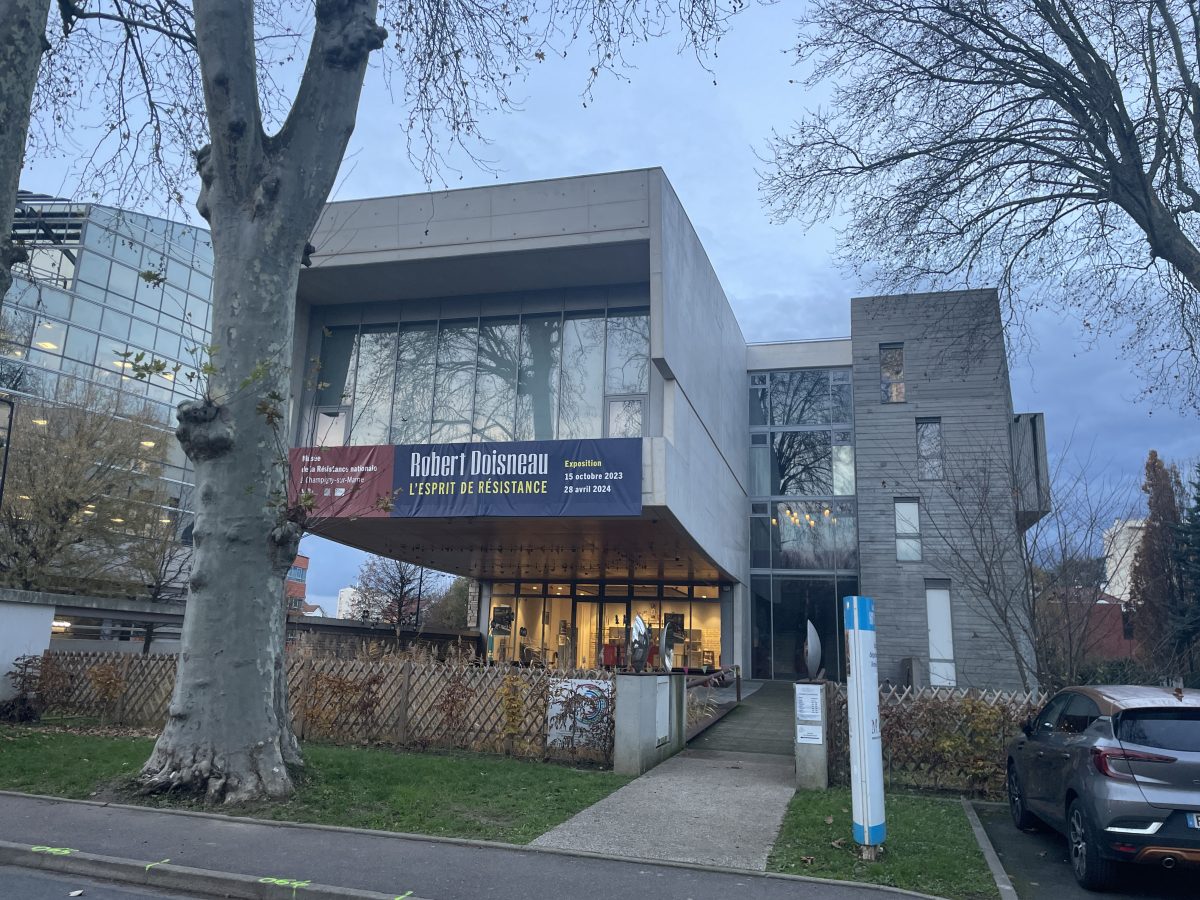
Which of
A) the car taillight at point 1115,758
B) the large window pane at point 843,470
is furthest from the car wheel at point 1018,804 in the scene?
the large window pane at point 843,470

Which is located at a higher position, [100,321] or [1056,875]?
[100,321]

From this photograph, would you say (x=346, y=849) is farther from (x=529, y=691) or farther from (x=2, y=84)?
(x=2, y=84)

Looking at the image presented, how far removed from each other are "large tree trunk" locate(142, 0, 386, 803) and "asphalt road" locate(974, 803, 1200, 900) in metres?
6.86

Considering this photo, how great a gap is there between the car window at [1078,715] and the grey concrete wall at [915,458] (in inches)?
639

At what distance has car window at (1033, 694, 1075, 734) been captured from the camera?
838 centimetres

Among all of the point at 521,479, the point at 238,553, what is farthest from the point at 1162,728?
the point at 521,479

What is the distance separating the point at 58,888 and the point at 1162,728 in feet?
27.6

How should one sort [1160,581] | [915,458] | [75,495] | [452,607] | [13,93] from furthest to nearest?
[452,607] < [1160,581] < [915,458] < [75,495] < [13,93]

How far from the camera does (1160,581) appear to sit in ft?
104

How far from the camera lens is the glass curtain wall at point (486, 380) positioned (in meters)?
20.9

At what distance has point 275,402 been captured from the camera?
29.4ft

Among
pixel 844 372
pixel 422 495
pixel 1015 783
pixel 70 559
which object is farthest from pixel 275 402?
pixel 844 372

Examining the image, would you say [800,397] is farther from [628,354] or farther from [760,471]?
[628,354]

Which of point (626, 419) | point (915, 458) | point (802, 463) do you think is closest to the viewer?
point (626, 419)
